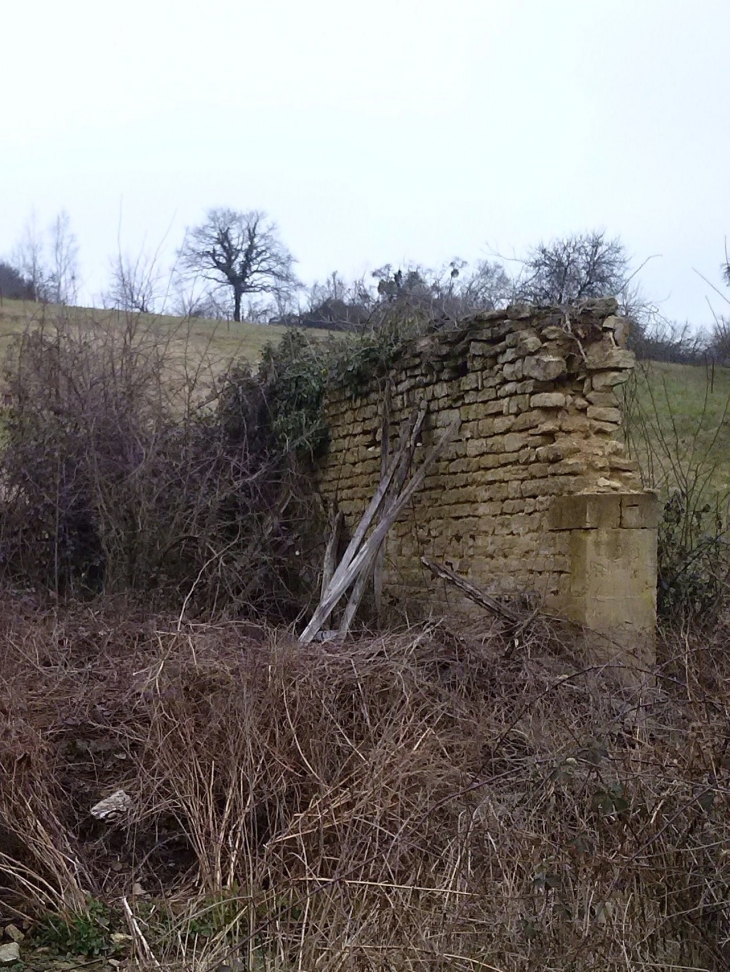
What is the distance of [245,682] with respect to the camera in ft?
16.7

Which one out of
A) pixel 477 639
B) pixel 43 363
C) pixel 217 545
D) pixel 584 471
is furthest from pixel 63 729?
pixel 43 363

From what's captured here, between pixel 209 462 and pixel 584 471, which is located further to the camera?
pixel 209 462

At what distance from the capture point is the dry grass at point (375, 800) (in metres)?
3.13

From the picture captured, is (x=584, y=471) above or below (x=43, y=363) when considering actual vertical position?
below

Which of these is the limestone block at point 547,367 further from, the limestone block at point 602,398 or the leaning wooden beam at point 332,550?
the leaning wooden beam at point 332,550

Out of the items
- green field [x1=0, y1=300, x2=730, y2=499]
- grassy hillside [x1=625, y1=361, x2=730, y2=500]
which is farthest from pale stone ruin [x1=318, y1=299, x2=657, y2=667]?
green field [x1=0, y1=300, x2=730, y2=499]

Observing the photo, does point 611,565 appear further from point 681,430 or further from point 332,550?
point 681,430

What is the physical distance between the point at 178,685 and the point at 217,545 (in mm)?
4698

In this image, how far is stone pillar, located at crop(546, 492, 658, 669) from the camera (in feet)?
22.7

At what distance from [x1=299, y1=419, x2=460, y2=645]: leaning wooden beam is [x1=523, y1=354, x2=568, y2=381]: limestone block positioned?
3.64ft

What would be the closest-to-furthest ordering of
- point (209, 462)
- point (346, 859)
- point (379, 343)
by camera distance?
point (346, 859) → point (379, 343) → point (209, 462)

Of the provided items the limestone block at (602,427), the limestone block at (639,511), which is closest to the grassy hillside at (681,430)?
the limestone block at (602,427)

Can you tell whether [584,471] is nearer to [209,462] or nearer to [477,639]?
[477,639]

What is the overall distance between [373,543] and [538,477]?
1618 millimetres
